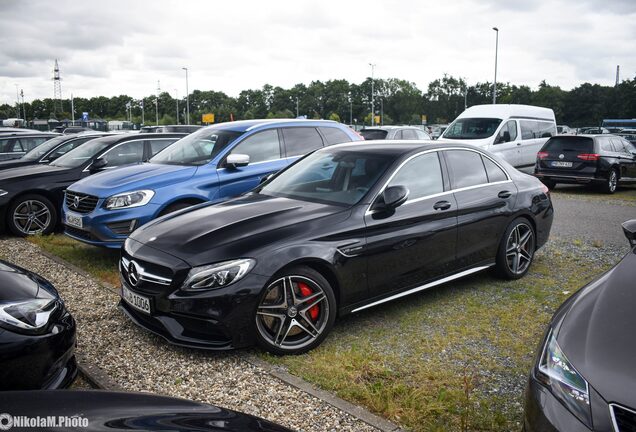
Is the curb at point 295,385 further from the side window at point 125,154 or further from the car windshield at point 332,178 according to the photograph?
the side window at point 125,154

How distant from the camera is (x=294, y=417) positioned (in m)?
3.33

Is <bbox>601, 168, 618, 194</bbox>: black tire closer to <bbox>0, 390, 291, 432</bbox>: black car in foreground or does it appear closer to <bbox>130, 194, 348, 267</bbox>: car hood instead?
<bbox>130, 194, 348, 267</bbox>: car hood

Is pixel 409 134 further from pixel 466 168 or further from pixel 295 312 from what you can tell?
pixel 295 312

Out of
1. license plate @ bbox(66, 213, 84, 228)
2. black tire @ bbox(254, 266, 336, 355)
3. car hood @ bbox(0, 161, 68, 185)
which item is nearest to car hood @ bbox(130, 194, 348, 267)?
black tire @ bbox(254, 266, 336, 355)

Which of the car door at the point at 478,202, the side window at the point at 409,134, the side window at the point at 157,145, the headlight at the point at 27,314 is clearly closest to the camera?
the headlight at the point at 27,314

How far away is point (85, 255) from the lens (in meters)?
7.65

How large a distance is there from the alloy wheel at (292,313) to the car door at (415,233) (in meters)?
0.56

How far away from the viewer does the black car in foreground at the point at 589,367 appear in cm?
212

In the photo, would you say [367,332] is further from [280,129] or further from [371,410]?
[280,129]

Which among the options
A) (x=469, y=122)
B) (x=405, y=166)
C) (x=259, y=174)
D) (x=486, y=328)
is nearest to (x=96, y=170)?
(x=259, y=174)

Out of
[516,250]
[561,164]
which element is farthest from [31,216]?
[561,164]

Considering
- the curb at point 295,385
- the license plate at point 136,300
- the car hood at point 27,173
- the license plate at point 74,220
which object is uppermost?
the car hood at point 27,173

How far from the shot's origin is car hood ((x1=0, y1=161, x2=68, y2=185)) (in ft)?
28.4

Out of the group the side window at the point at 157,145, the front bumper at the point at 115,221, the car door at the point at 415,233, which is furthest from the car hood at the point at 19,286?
the side window at the point at 157,145
